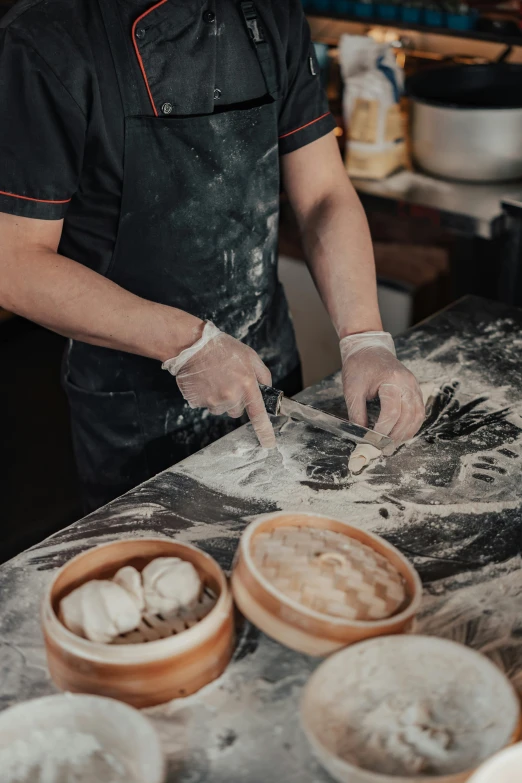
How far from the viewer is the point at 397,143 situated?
9.85 feet

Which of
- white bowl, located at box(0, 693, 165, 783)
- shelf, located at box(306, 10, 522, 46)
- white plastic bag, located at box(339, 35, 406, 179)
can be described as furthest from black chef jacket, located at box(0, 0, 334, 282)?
shelf, located at box(306, 10, 522, 46)

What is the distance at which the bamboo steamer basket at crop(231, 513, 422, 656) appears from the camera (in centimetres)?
98

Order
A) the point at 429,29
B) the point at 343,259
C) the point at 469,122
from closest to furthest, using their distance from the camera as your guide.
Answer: the point at 343,259 → the point at 469,122 → the point at 429,29

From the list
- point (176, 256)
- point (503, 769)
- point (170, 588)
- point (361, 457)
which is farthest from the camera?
point (176, 256)

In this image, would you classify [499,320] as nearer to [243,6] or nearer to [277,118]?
[277,118]

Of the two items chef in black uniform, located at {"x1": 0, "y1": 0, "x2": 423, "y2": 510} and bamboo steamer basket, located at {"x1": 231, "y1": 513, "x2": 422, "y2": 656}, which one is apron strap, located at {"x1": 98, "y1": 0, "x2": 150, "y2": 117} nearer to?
chef in black uniform, located at {"x1": 0, "y1": 0, "x2": 423, "y2": 510}

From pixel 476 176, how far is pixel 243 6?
4.43 ft

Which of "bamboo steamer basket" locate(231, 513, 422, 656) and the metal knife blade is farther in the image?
the metal knife blade

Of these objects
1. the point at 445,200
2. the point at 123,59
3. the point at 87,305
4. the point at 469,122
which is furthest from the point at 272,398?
the point at 469,122

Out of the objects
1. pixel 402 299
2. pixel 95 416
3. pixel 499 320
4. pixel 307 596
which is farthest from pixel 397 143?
pixel 307 596

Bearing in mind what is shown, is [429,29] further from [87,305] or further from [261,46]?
[87,305]

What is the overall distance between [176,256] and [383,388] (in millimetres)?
516

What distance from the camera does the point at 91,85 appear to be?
152 centimetres

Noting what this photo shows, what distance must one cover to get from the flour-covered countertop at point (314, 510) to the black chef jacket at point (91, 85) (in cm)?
56
